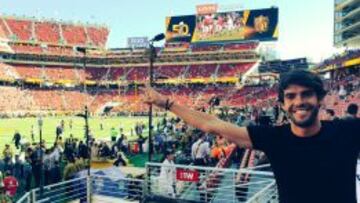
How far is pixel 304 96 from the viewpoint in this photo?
258 cm

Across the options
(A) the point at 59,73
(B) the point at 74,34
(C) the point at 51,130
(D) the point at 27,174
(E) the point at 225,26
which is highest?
(B) the point at 74,34

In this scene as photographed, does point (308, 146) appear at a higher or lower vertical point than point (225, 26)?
lower

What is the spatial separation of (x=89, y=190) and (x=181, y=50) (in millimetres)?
81853

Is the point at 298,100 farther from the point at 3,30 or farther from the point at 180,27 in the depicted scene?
the point at 3,30

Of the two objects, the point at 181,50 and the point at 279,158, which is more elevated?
the point at 181,50

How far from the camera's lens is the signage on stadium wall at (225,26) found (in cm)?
6600

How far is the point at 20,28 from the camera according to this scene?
9262cm

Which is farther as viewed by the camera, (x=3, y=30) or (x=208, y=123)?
(x=3, y=30)

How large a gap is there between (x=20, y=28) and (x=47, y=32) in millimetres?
5490

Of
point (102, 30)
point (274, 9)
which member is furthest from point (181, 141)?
point (102, 30)

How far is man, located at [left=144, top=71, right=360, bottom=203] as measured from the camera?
251 cm

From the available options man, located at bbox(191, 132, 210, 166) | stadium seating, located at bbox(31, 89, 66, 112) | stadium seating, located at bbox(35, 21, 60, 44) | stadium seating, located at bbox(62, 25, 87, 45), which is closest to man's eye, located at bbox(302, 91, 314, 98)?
man, located at bbox(191, 132, 210, 166)

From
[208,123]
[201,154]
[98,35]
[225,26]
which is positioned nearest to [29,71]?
[98,35]

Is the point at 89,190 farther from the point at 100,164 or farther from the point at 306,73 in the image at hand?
the point at 306,73
